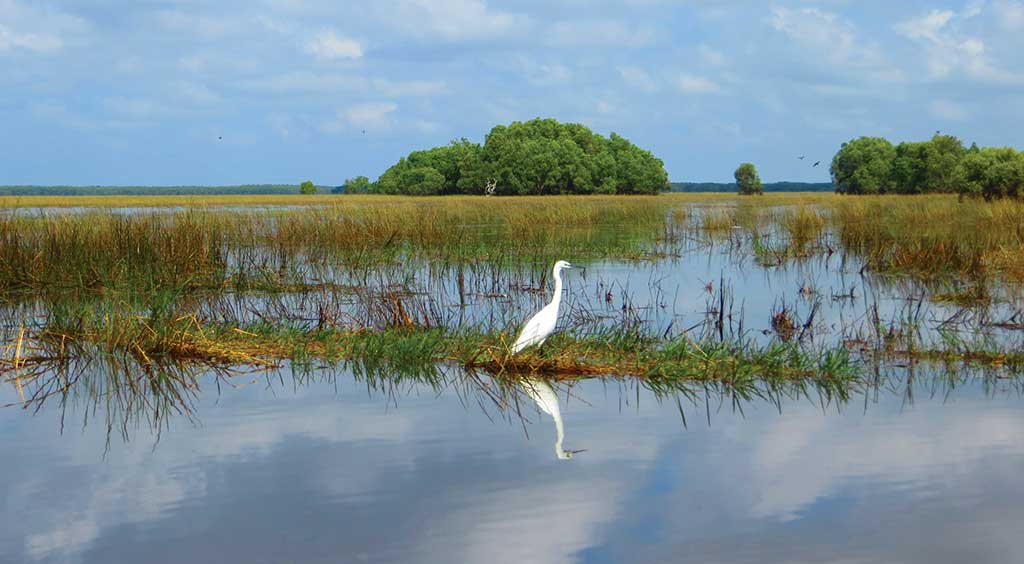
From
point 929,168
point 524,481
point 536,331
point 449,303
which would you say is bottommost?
point 524,481

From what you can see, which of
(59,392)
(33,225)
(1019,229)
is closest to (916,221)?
(1019,229)

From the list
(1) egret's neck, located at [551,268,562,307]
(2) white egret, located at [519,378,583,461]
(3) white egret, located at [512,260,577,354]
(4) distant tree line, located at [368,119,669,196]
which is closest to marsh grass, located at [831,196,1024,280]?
(1) egret's neck, located at [551,268,562,307]

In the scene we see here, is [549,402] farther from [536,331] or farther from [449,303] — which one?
[449,303]

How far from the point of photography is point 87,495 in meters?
5.14

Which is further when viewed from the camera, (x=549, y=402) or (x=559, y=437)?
(x=549, y=402)

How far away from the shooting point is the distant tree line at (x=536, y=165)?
60.2m

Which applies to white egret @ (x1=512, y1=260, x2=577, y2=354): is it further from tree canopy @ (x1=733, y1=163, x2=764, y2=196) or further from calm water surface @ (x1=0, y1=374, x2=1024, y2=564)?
tree canopy @ (x1=733, y1=163, x2=764, y2=196)

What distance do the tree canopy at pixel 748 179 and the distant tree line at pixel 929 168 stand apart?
1322 centimetres

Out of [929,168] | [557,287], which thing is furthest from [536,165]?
[557,287]

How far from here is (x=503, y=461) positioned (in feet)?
18.8

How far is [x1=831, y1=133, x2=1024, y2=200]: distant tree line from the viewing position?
29.9 m

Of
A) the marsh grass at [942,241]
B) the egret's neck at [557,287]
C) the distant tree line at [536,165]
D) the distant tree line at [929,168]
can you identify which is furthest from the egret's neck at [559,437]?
the distant tree line at [536,165]

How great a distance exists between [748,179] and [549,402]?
87.2 meters

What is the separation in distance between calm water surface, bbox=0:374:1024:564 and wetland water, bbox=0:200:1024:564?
0.7 inches
